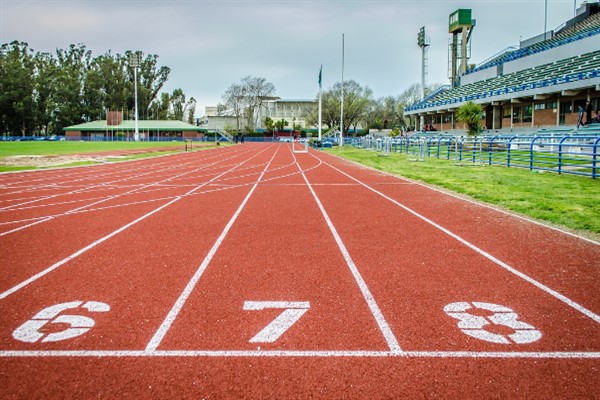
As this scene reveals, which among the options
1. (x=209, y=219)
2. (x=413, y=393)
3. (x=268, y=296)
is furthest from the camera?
(x=209, y=219)

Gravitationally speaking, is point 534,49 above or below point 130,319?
above

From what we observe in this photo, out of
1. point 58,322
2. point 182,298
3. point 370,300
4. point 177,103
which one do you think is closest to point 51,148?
point 182,298

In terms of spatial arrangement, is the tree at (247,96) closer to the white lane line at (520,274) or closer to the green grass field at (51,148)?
the green grass field at (51,148)

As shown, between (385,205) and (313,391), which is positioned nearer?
(313,391)

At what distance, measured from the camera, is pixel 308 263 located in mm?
6297

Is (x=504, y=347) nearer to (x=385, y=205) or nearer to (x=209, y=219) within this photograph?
(x=209, y=219)

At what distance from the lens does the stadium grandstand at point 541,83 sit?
33106 millimetres

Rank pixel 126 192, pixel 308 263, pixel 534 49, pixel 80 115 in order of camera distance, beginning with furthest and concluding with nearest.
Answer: pixel 80 115 < pixel 534 49 < pixel 126 192 < pixel 308 263

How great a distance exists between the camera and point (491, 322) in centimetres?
435

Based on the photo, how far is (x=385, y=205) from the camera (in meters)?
11.3

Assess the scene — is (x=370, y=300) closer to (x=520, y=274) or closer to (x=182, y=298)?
(x=182, y=298)

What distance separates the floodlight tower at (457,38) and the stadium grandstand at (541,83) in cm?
509

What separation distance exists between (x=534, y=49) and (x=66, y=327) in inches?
2040

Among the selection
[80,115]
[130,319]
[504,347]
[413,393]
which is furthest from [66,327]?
[80,115]
